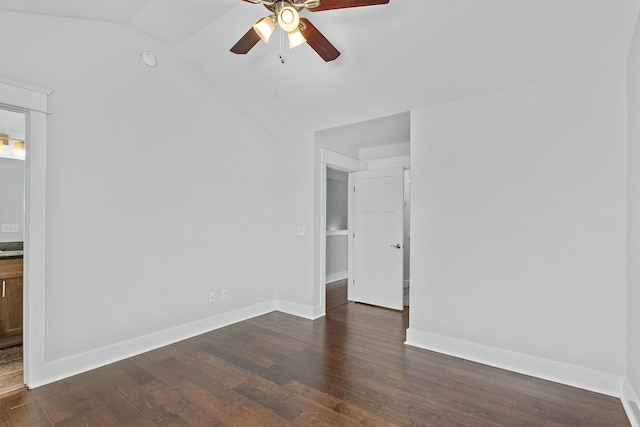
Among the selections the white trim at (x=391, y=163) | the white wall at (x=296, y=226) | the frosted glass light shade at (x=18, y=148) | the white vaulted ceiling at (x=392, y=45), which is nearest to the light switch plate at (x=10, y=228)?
the frosted glass light shade at (x=18, y=148)

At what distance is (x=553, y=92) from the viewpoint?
8.31ft

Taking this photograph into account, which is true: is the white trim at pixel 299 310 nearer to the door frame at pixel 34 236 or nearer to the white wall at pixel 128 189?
the white wall at pixel 128 189

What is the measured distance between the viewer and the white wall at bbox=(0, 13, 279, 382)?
249 centimetres

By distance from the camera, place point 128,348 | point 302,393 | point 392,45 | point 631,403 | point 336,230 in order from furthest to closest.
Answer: point 336,230, point 128,348, point 392,45, point 302,393, point 631,403

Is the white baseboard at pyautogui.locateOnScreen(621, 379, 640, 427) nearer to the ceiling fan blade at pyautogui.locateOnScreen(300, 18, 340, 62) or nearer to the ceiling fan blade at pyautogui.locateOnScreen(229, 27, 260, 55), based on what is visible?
the ceiling fan blade at pyautogui.locateOnScreen(300, 18, 340, 62)

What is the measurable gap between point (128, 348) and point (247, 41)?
2909mm

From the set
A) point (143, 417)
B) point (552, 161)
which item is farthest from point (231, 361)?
point (552, 161)

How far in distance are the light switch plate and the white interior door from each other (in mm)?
4667

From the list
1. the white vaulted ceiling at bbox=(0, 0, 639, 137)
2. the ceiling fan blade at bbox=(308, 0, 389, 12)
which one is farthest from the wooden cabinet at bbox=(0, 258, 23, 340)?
the ceiling fan blade at bbox=(308, 0, 389, 12)

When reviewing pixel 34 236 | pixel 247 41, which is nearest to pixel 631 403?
pixel 247 41

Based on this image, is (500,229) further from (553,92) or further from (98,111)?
(98,111)

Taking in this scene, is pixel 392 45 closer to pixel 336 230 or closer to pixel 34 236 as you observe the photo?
pixel 34 236

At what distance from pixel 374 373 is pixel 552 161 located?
7.55 ft

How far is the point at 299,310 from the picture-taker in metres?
4.14
